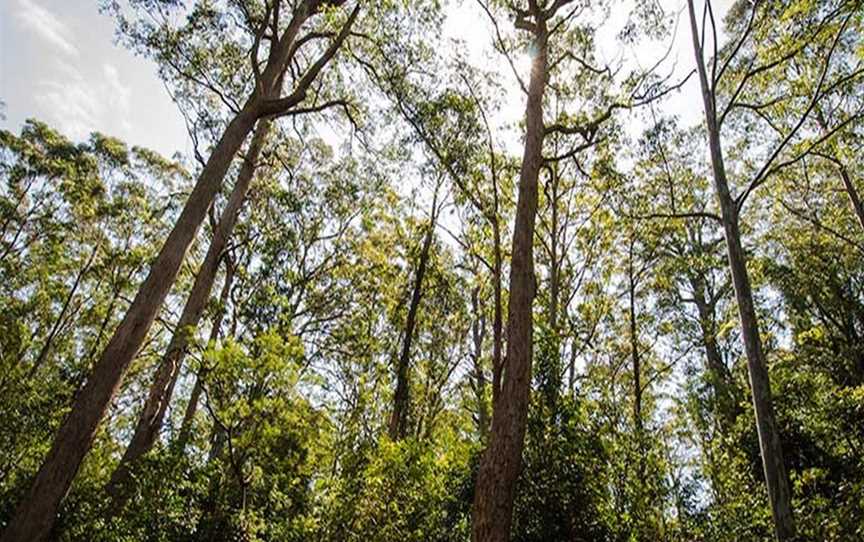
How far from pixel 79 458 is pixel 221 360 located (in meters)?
2.19

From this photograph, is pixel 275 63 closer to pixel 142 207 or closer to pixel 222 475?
pixel 222 475

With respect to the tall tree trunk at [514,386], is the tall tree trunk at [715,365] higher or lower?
higher

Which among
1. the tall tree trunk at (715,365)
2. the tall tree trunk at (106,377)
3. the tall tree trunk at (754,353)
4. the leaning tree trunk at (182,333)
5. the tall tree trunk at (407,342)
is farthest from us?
the tall tree trunk at (715,365)

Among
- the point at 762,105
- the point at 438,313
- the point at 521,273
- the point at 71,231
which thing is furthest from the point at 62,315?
the point at 762,105

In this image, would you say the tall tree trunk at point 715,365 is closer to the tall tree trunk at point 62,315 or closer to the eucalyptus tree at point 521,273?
the eucalyptus tree at point 521,273

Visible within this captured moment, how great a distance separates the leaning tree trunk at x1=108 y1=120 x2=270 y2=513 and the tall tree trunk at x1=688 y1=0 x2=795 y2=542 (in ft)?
23.1

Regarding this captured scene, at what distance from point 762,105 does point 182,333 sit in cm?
945

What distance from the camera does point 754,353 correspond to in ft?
20.2

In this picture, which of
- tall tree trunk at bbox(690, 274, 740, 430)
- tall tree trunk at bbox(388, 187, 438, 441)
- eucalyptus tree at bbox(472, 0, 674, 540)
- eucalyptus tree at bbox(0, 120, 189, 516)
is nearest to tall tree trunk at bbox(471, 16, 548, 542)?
eucalyptus tree at bbox(472, 0, 674, 540)

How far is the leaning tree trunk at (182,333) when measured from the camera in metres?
6.79

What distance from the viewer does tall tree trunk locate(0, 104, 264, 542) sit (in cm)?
Answer: 487

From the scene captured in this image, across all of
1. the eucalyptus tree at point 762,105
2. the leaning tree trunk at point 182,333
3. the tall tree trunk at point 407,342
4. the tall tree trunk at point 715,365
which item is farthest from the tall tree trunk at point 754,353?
the leaning tree trunk at point 182,333

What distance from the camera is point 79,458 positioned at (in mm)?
5211

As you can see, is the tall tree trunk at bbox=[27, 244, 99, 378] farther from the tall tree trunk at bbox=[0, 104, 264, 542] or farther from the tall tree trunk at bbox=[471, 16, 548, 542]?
the tall tree trunk at bbox=[471, 16, 548, 542]
